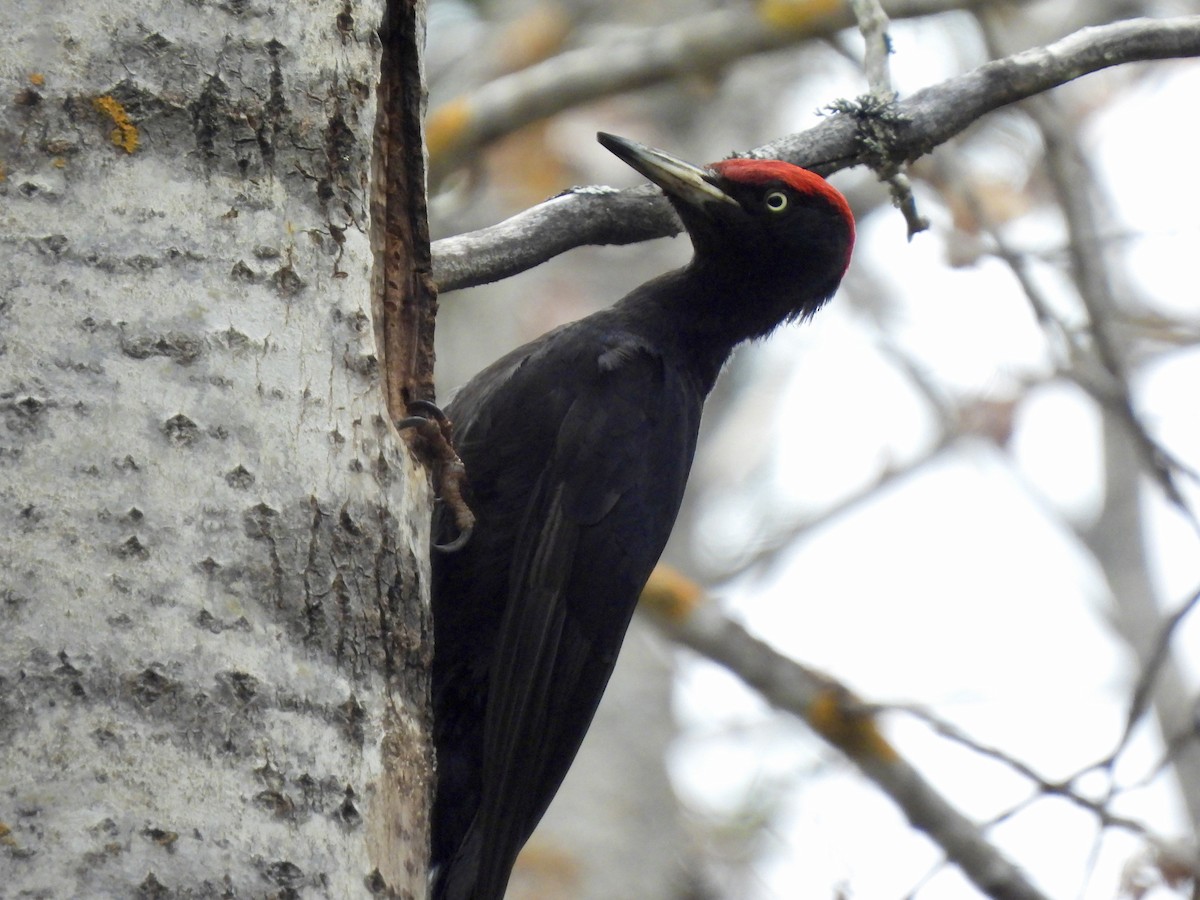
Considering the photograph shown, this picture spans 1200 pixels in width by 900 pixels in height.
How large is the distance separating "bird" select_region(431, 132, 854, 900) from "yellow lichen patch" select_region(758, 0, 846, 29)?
1375 millimetres

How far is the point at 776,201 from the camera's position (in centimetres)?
353

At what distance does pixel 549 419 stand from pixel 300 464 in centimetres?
150

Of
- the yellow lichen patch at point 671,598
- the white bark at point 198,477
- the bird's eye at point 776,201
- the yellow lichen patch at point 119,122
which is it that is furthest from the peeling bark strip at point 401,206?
the yellow lichen patch at point 671,598

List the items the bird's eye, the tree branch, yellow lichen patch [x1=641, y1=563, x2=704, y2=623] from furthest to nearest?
1. yellow lichen patch [x1=641, y1=563, x2=704, y2=623]
2. the bird's eye
3. the tree branch

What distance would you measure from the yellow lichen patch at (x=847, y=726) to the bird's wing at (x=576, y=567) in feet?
3.51

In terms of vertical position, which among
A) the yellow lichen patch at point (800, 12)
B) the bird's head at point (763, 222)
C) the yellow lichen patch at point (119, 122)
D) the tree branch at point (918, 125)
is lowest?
the yellow lichen patch at point (119, 122)

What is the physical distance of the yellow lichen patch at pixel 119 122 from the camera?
176 centimetres

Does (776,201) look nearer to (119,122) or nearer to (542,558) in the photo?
(542,558)

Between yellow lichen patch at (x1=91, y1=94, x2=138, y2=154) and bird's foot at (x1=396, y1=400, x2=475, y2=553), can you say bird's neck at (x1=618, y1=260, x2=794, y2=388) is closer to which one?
bird's foot at (x1=396, y1=400, x2=475, y2=553)

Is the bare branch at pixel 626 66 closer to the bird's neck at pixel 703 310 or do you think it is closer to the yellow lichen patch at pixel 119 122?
the bird's neck at pixel 703 310

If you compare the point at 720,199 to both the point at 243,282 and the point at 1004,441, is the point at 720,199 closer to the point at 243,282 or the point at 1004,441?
the point at 243,282

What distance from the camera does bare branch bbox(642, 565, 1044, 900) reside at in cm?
367

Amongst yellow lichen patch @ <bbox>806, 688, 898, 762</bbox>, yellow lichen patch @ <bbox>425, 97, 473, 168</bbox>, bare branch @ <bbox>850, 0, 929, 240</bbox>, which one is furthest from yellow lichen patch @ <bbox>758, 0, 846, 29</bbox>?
yellow lichen patch @ <bbox>806, 688, 898, 762</bbox>

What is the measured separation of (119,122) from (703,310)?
207cm
